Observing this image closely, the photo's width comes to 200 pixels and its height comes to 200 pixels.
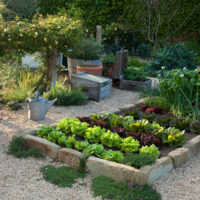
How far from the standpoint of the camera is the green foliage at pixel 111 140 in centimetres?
383

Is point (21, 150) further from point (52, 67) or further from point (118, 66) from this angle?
point (118, 66)

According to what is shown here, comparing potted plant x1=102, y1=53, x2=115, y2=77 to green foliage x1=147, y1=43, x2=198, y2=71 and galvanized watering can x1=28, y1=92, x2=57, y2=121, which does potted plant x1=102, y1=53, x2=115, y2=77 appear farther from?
galvanized watering can x1=28, y1=92, x2=57, y2=121

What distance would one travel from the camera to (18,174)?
3.52 m

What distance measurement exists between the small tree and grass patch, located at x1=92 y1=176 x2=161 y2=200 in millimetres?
3317

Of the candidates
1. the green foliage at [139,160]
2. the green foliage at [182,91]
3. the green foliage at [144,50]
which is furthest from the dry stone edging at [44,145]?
the green foliage at [144,50]

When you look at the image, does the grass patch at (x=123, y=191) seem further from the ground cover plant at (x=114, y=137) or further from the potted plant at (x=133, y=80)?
the potted plant at (x=133, y=80)

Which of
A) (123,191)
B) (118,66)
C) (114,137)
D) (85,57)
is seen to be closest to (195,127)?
(114,137)

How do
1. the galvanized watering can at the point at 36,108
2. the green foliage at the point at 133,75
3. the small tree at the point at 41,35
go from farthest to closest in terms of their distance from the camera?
1. the green foliage at the point at 133,75
2. the small tree at the point at 41,35
3. the galvanized watering can at the point at 36,108

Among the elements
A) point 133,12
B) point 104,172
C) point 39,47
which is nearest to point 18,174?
point 104,172

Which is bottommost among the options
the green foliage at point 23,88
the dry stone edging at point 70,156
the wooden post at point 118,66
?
the dry stone edging at point 70,156

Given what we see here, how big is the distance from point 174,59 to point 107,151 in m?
5.20

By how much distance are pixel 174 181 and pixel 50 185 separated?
127 cm

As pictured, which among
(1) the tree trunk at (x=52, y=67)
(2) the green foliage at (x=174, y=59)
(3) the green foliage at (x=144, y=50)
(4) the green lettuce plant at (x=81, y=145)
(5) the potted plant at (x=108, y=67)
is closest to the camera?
(4) the green lettuce plant at (x=81, y=145)

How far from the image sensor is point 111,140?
3840mm
